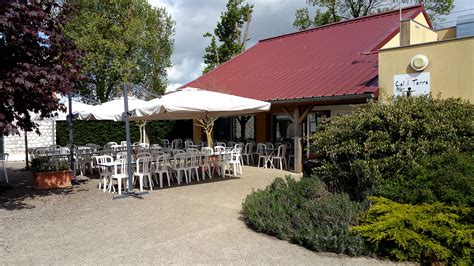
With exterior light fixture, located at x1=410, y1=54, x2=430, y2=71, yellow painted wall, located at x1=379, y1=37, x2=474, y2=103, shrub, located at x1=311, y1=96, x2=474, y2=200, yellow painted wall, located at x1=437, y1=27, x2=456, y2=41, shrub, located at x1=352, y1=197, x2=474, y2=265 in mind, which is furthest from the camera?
yellow painted wall, located at x1=437, y1=27, x2=456, y2=41

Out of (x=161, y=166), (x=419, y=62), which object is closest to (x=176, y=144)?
(x=161, y=166)

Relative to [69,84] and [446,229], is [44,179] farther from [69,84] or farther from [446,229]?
[446,229]

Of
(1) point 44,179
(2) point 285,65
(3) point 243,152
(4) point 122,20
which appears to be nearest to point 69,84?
(1) point 44,179

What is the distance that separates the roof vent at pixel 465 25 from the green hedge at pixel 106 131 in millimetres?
13949

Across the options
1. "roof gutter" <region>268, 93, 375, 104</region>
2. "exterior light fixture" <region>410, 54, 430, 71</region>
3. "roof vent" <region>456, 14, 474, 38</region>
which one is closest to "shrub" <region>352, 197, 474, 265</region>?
"exterior light fixture" <region>410, 54, 430, 71</region>

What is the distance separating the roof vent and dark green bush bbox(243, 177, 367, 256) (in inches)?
276

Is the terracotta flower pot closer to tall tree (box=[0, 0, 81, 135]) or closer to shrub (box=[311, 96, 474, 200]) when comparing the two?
tall tree (box=[0, 0, 81, 135])

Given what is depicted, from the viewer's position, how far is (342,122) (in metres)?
7.36

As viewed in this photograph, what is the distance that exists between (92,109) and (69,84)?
4.47 m

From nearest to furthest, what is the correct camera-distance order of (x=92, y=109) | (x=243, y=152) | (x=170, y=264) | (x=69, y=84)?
(x=170, y=264) < (x=69, y=84) < (x=92, y=109) < (x=243, y=152)

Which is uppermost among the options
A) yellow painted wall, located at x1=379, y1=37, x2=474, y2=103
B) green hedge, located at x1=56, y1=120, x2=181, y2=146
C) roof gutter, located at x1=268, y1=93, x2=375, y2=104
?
yellow painted wall, located at x1=379, y1=37, x2=474, y2=103

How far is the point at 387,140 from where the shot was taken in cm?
666

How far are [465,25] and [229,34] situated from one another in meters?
25.0

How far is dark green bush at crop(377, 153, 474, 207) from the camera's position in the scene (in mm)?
5293
